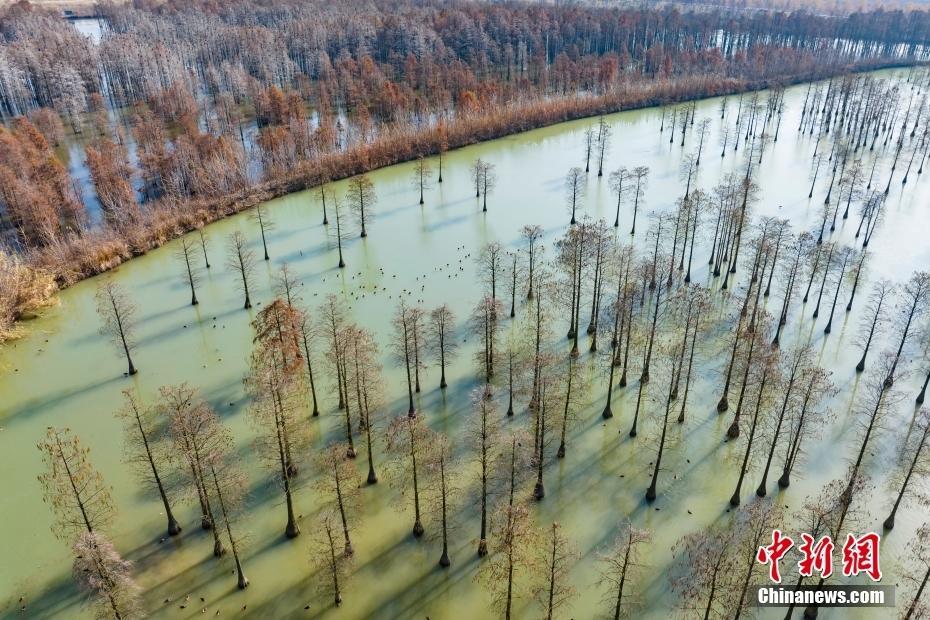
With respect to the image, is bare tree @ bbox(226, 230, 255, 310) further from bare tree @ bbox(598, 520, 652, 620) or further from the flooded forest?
bare tree @ bbox(598, 520, 652, 620)

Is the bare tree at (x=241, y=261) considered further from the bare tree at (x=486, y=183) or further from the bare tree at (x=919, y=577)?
the bare tree at (x=919, y=577)

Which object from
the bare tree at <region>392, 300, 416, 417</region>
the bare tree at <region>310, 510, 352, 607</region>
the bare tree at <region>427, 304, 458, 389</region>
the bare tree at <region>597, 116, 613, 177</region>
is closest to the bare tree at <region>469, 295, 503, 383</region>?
the bare tree at <region>427, 304, 458, 389</region>

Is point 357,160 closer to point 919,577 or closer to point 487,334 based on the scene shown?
point 487,334

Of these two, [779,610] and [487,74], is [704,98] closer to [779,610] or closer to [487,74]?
[487,74]

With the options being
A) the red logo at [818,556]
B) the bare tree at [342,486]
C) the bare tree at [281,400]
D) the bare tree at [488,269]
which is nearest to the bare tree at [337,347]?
the bare tree at [281,400]

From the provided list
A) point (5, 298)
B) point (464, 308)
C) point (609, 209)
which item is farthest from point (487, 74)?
point (5, 298)

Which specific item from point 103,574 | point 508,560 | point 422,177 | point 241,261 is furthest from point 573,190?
point 103,574
